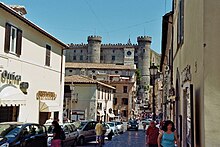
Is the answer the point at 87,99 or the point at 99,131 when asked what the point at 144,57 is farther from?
the point at 99,131

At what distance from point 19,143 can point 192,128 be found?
23.3ft

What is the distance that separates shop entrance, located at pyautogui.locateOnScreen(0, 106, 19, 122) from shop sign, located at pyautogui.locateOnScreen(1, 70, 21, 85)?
147cm

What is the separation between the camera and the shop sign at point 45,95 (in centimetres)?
2267

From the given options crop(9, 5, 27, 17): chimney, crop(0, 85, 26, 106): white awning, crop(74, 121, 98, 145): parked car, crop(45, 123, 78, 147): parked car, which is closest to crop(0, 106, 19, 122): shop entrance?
crop(0, 85, 26, 106): white awning

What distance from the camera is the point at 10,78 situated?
59.4 feet

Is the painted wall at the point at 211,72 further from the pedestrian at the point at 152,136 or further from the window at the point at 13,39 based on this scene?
the window at the point at 13,39

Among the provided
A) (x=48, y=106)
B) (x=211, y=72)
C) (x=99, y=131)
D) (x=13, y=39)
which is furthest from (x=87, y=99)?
(x=211, y=72)

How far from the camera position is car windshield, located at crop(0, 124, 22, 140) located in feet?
39.8

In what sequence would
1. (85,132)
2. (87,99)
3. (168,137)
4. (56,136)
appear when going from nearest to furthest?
(168,137), (56,136), (85,132), (87,99)

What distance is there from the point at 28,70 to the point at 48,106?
3.73 m

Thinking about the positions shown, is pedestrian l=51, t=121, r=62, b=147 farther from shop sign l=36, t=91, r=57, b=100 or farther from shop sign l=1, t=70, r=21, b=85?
shop sign l=36, t=91, r=57, b=100

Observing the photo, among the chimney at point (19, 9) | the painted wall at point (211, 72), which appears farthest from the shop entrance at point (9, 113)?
the painted wall at point (211, 72)

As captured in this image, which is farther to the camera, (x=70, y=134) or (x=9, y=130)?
(x=70, y=134)

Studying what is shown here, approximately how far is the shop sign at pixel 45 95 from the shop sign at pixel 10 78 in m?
3.37
